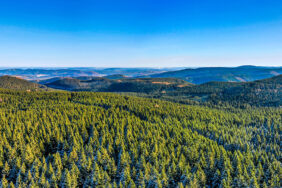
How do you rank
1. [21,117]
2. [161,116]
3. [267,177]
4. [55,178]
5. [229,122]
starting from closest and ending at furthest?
1. [55,178]
2. [267,177]
3. [21,117]
4. [229,122]
5. [161,116]

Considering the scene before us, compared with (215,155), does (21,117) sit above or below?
above

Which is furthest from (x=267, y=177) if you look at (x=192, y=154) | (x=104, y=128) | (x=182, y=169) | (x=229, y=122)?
(x=104, y=128)

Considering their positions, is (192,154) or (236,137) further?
(236,137)

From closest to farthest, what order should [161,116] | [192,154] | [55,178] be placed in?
[55,178], [192,154], [161,116]

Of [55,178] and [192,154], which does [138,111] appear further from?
[55,178]

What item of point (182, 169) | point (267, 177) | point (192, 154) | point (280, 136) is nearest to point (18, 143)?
point (182, 169)

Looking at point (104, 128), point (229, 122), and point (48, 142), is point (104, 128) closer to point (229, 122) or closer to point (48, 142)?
point (48, 142)

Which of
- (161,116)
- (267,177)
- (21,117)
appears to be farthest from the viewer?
(161,116)

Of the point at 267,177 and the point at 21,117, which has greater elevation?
the point at 21,117

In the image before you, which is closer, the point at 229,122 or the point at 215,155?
the point at 215,155
